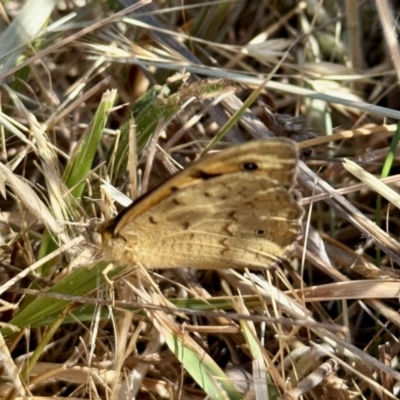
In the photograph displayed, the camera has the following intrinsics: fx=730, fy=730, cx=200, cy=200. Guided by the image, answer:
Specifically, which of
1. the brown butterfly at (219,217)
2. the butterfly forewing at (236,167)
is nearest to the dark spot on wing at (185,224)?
the brown butterfly at (219,217)

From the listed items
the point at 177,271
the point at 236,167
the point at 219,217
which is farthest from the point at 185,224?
the point at 177,271

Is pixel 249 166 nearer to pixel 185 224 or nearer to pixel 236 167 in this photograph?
pixel 236 167

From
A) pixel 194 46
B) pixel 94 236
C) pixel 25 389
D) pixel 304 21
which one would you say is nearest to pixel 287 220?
pixel 94 236

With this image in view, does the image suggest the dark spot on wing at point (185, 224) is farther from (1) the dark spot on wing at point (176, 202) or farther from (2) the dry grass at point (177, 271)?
(2) the dry grass at point (177, 271)

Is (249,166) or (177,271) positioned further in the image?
(177,271)

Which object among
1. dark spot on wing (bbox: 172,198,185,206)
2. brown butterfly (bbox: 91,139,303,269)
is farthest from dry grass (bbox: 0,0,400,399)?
dark spot on wing (bbox: 172,198,185,206)

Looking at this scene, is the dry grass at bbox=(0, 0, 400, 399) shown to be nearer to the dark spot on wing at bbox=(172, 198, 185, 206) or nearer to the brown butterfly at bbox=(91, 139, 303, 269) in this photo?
the brown butterfly at bbox=(91, 139, 303, 269)
